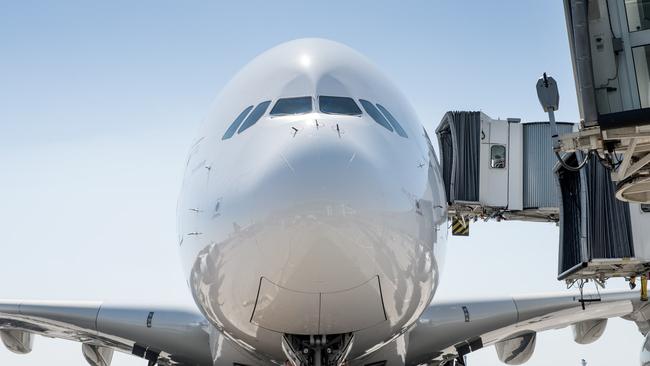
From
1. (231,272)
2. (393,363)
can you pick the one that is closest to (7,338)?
(393,363)

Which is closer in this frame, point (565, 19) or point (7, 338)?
point (565, 19)

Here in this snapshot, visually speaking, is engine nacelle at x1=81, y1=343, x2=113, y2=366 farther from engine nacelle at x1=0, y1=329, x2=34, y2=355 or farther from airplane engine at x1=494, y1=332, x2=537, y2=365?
airplane engine at x1=494, y1=332, x2=537, y2=365

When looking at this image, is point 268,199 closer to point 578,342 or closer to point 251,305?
point 251,305

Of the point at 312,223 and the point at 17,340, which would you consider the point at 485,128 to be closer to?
the point at 17,340

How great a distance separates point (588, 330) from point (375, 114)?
308 inches

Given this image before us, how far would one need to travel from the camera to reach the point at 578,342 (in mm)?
13828

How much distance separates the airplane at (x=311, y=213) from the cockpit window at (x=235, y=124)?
0.03 m

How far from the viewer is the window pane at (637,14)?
19.2 ft

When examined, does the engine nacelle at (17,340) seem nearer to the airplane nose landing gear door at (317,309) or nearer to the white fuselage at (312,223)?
the white fuselage at (312,223)

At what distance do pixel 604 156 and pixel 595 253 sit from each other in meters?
4.79

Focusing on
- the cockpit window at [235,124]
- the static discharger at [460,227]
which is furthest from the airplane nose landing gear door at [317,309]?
the static discharger at [460,227]

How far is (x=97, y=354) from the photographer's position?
1285 centimetres

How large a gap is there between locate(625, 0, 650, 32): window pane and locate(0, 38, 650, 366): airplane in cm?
215

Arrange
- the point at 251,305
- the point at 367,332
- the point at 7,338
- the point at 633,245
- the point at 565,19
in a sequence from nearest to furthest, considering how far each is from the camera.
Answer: the point at 565,19 → the point at 251,305 → the point at 367,332 → the point at 633,245 → the point at 7,338
